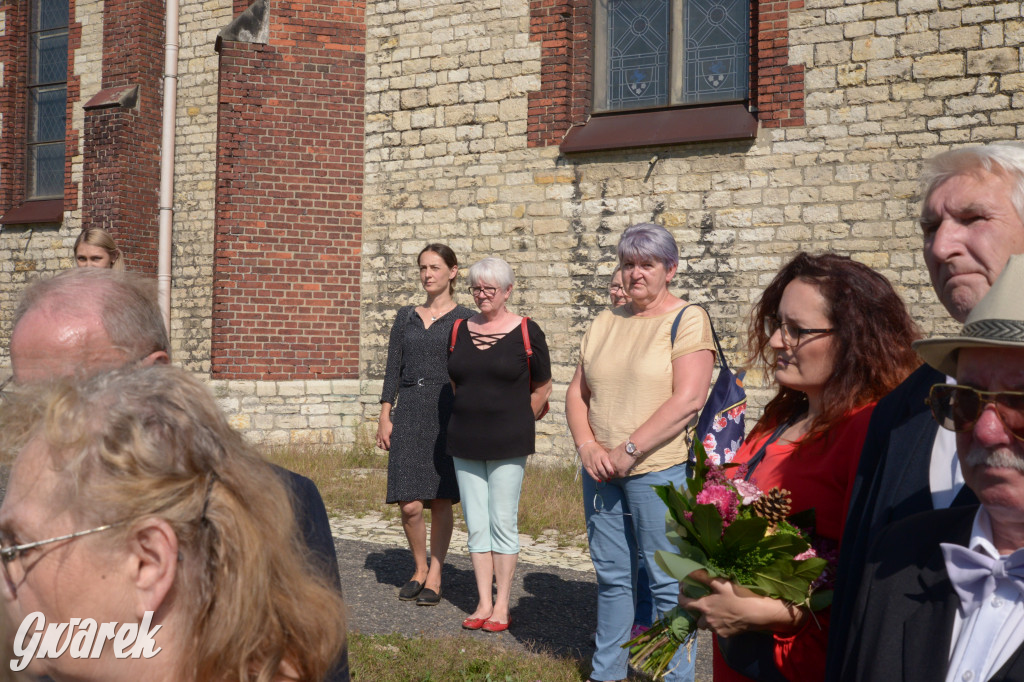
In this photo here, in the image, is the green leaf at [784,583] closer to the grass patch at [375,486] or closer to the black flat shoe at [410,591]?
the black flat shoe at [410,591]

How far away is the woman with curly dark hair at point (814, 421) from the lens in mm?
2387

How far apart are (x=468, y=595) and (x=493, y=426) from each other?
1388 mm

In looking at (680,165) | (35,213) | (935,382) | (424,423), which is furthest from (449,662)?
(35,213)

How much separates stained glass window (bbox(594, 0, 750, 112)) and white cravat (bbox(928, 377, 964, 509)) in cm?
819

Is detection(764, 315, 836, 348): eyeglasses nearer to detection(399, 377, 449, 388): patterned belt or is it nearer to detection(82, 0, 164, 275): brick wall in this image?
detection(399, 377, 449, 388): patterned belt

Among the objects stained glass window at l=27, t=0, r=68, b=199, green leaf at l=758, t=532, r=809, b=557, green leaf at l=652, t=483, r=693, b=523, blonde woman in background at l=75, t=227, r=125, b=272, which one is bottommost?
green leaf at l=758, t=532, r=809, b=557

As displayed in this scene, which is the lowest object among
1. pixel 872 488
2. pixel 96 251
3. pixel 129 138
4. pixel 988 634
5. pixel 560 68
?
pixel 988 634

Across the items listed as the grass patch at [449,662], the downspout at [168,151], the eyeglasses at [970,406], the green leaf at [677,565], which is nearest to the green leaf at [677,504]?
the green leaf at [677,565]

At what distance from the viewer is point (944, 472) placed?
6.50 feet

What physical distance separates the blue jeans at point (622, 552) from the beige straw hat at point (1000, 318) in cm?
264

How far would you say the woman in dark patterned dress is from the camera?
5.66 metres

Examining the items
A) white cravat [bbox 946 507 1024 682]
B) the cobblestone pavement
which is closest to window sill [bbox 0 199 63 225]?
the cobblestone pavement

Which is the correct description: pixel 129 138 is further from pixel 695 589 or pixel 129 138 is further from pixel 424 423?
pixel 695 589

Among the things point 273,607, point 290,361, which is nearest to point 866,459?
point 273,607
